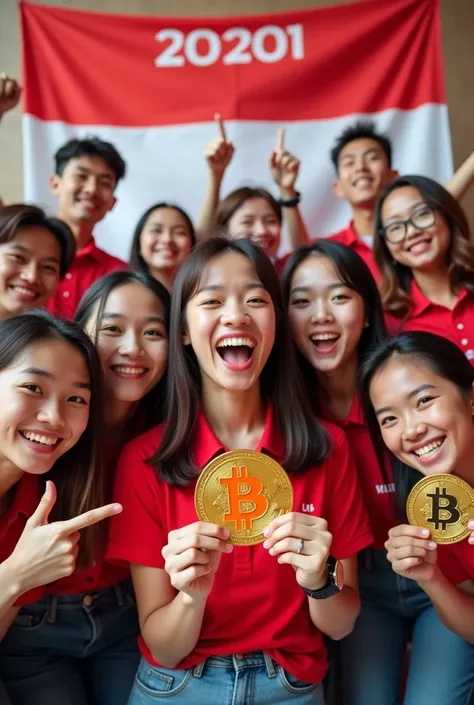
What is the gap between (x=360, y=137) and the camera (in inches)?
136

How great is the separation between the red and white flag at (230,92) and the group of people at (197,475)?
149 cm

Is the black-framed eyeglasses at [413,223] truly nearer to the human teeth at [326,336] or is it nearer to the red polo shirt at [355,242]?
the red polo shirt at [355,242]

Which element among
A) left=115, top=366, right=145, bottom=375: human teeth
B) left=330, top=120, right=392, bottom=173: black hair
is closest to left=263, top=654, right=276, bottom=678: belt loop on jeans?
left=115, top=366, right=145, bottom=375: human teeth

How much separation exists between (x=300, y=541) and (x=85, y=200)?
7.86 feet

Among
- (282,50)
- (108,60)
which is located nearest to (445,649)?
(282,50)

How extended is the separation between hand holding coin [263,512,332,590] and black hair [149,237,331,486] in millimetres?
303

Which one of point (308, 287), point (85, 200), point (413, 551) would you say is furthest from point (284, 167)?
point (413, 551)

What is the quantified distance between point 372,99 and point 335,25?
→ 1.62 feet

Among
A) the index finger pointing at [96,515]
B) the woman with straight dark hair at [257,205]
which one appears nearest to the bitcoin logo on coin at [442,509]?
the index finger pointing at [96,515]

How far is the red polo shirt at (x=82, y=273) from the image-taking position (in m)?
3.09

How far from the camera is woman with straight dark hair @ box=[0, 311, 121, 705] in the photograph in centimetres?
152

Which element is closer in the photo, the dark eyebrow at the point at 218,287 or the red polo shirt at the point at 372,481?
the dark eyebrow at the point at 218,287

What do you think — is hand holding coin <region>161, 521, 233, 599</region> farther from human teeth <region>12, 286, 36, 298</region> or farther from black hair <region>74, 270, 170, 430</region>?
human teeth <region>12, 286, 36, 298</region>

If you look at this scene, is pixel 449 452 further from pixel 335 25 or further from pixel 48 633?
pixel 335 25
